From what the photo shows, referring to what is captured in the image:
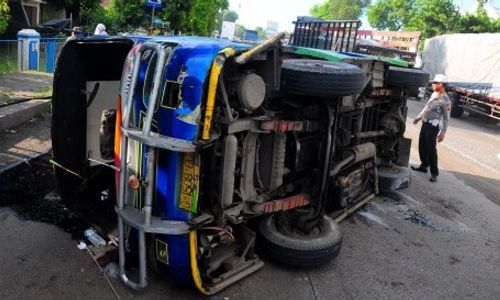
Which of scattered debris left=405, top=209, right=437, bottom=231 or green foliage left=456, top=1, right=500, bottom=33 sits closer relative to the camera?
scattered debris left=405, top=209, right=437, bottom=231

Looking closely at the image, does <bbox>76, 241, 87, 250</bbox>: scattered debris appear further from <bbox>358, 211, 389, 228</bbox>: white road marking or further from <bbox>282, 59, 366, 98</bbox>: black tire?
<bbox>358, 211, 389, 228</bbox>: white road marking

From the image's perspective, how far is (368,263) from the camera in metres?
4.15

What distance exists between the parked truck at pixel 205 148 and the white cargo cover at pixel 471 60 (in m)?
11.9

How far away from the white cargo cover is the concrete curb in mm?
12747

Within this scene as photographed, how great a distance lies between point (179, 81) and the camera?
9.52 ft

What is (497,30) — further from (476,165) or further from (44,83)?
(44,83)

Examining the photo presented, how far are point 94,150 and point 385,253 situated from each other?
2.96 metres

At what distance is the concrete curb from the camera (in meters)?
6.69

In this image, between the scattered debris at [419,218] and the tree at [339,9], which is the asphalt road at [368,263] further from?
the tree at [339,9]

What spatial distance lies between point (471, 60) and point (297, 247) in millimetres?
14834

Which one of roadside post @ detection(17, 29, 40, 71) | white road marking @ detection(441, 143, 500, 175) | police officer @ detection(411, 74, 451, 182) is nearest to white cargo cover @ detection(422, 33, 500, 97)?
white road marking @ detection(441, 143, 500, 175)

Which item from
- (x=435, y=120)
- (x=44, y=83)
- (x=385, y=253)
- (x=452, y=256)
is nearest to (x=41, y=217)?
(x=385, y=253)

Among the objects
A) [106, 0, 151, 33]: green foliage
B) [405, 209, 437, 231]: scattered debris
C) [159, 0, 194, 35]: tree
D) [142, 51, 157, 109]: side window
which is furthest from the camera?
[159, 0, 194, 35]: tree

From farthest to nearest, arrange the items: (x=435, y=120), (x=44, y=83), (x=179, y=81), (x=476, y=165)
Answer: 1. (x=44, y=83)
2. (x=476, y=165)
3. (x=435, y=120)
4. (x=179, y=81)
